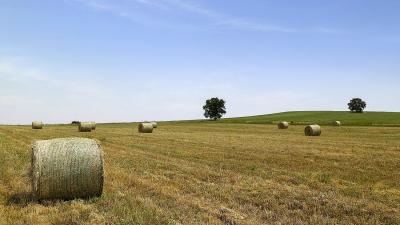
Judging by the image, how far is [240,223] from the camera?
8766 mm

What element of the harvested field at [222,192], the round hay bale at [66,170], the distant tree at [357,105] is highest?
the distant tree at [357,105]

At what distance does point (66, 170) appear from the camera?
10531mm

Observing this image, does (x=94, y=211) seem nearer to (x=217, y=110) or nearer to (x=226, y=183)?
(x=226, y=183)

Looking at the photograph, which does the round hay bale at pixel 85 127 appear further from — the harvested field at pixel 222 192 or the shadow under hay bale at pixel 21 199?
the shadow under hay bale at pixel 21 199

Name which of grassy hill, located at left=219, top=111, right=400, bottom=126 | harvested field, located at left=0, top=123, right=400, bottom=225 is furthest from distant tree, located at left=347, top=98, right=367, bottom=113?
harvested field, located at left=0, top=123, right=400, bottom=225

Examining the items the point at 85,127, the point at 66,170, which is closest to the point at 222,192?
the point at 66,170

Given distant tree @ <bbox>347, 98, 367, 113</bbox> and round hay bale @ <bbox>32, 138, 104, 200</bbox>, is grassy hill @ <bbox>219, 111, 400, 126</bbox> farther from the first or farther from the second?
round hay bale @ <bbox>32, 138, 104, 200</bbox>

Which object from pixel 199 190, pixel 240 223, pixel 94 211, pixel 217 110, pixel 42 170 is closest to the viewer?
pixel 240 223

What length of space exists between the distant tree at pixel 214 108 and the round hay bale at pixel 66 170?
8820cm

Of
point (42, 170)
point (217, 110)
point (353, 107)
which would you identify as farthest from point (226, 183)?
point (353, 107)

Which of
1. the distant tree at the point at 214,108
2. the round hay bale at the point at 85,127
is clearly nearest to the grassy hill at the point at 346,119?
the distant tree at the point at 214,108

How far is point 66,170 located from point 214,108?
291 ft

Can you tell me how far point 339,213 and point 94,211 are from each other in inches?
187

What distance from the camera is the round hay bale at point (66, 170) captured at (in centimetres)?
1034
